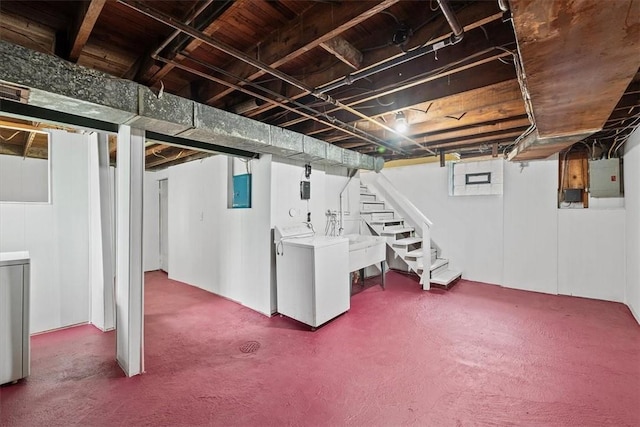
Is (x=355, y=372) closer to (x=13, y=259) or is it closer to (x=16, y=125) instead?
(x=13, y=259)

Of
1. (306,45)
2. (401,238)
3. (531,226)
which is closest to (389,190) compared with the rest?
(401,238)

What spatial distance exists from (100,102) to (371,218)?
4.26m

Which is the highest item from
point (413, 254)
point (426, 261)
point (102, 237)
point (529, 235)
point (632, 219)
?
point (632, 219)

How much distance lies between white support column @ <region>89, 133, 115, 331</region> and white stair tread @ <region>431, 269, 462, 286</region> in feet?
15.1

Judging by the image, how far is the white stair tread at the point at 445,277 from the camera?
4539mm

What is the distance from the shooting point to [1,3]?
1456 millimetres

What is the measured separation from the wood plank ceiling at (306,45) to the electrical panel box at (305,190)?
1.33 m

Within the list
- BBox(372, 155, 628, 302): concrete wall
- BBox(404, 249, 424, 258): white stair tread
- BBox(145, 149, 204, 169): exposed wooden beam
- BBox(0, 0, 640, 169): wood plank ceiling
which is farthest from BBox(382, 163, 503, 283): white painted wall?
BBox(145, 149, 204, 169): exposed wooden beam

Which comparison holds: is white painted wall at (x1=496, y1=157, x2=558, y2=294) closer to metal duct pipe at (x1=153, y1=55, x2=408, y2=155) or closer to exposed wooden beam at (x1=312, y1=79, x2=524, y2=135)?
metal duct pipe at (x1=153, y1=55, x2=408, y2=155)

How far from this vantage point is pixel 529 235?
4562 mm

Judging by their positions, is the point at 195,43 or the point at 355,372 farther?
the point at 355,372

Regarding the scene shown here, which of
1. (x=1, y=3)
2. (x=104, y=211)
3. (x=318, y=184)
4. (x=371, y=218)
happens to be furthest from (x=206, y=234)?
(x=1, y=3)

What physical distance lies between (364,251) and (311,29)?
10.3 ft

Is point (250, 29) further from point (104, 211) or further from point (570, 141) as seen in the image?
point (570, 141)
